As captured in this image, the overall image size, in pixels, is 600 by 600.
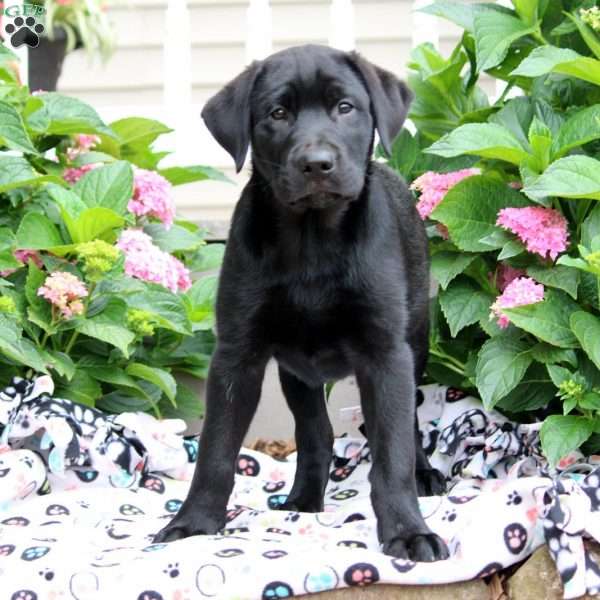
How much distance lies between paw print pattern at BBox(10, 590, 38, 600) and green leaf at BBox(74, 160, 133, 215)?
5.82 ft

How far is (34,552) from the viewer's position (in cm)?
284

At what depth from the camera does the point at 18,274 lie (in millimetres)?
4031

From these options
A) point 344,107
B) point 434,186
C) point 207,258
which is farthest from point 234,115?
point 207,258

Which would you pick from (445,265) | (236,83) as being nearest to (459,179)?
(445,265)

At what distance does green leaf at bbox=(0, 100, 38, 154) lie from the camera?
3.60 metres

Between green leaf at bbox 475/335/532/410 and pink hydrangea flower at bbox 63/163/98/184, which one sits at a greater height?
pink hydrangea flower at bbox 63/163/98/184

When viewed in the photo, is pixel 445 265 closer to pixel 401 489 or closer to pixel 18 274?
pixel 401 489

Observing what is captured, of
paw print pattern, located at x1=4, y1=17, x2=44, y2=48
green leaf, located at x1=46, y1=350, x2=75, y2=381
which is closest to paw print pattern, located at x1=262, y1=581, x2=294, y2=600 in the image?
green leaf, located at x1=46, y1=350, x2=75, y2=381

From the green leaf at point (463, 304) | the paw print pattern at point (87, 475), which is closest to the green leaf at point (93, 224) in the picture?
the paw print pattern at point (87, 475)

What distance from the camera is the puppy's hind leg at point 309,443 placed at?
3357mm

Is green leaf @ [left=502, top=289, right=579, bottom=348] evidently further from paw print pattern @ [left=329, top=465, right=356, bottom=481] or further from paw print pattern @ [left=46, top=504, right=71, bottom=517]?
paw print pattern @ [left=46, top=504, right=71, bottom=517]

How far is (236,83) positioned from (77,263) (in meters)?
1.20

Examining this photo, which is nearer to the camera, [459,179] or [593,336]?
[593,336]

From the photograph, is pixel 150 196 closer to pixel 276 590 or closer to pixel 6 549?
pixel 6 549
